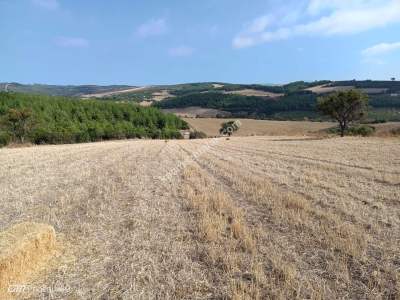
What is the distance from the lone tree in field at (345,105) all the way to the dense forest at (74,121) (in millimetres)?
55185

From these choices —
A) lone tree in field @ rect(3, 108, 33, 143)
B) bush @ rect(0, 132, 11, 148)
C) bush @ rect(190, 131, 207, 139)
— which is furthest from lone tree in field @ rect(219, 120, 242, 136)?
bush @ rect(0, 132, 11, 148)

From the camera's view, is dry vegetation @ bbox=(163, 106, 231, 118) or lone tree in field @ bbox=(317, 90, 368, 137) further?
dry vegetation @ bbox=(163, 106, 231, 118)

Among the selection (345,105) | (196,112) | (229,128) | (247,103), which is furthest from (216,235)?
(247,103)

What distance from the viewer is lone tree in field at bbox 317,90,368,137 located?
62.3m

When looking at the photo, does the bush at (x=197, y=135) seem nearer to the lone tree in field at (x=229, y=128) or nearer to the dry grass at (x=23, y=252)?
the lone tree in field at (x=229, y=128)

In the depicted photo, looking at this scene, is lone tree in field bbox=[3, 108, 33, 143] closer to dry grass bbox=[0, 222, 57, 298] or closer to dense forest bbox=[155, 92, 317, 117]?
dry grass bbox=[0, 222, 57, 298]

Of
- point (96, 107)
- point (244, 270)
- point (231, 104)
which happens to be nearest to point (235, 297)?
point (244, 270)

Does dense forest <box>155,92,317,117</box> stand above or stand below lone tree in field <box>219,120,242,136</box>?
above

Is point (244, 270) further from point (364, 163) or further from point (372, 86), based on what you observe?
point (372, 86)

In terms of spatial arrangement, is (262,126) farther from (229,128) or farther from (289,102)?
(289,102)

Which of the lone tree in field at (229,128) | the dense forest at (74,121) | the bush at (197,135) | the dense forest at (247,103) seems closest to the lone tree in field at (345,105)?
the lone tree in field at (229,128)

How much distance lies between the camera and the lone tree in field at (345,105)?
62.3 m

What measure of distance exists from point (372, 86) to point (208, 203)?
169 m

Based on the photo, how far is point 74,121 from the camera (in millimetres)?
125438
